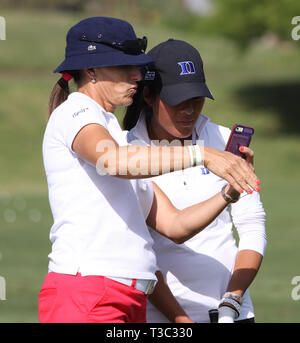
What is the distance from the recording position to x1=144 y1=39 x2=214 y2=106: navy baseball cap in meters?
4.47

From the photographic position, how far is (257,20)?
3656 cm

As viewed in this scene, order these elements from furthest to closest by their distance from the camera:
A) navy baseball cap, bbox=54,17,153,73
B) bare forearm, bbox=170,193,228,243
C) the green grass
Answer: the green grass, bare forearm, bbox=170,193,228,243, navy baseball cap, bbox=54,17,153,73

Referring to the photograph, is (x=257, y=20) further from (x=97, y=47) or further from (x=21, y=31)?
(x=97, y=47)

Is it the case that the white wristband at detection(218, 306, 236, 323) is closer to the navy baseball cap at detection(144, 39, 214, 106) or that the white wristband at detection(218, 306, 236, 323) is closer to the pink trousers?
the pink trousers

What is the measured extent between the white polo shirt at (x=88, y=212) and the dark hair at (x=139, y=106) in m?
0.82

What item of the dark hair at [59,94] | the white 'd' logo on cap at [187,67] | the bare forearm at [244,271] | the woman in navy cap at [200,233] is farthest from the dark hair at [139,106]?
the bare forearm at [244,271]

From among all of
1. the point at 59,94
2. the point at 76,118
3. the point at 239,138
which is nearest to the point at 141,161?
the point at 76,118

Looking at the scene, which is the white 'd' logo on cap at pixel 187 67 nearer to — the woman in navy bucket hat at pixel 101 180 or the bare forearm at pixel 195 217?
the woman in navy bucket hat at pixel 101 180

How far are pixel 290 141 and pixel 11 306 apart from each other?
2501cm

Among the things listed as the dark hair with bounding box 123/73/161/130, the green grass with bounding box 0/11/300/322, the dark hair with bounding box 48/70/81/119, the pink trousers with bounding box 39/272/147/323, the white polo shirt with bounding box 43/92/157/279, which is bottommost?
the pink trousers with bounding box 39/272/147/323

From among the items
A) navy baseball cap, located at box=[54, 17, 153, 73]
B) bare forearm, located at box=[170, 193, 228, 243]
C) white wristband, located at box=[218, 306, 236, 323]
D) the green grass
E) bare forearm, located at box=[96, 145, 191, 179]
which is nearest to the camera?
bare forearm, located at box=[96, 145, 191, 179]

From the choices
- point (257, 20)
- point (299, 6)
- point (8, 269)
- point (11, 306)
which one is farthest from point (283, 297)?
point (257, 20)

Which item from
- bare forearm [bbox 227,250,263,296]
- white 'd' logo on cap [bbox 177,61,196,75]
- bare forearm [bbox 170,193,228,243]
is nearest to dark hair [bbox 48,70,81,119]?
white 'd' logo on cap [bbox 177,61,196,75]

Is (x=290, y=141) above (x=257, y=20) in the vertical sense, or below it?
below
